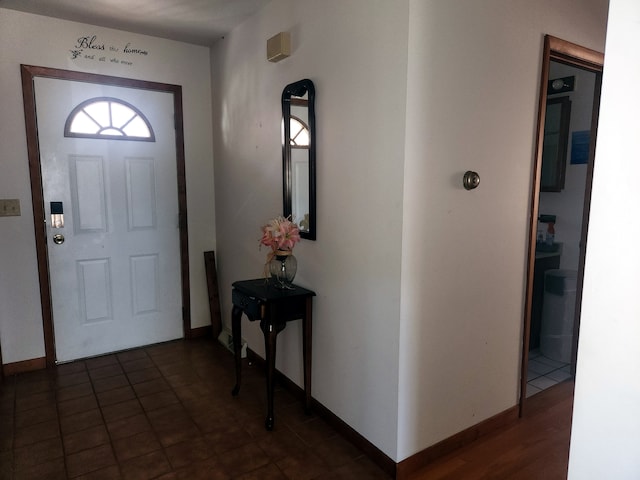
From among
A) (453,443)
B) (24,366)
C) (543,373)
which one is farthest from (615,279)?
(24,366)

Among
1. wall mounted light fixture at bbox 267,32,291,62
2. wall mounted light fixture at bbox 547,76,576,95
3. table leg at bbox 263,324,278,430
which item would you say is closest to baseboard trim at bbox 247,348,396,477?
table leg at bbox 263,324,278,430

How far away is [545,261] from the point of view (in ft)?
10.6

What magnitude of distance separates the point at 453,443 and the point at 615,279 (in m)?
1.68

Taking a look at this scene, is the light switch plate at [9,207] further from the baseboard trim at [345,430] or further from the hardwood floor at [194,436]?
the baseboard trim at [345,430]

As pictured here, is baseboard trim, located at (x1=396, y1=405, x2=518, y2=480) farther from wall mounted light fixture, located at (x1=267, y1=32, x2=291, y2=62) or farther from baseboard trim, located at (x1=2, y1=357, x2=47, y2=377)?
baseboard trim, located at (x1=2, y1=357, x2=47, y2=377)

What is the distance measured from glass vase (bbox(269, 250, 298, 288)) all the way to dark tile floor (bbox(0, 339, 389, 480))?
0.77m

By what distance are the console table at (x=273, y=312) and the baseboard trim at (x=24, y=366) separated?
5.61 ft

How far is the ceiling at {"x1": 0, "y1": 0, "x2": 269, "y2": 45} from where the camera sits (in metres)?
2.59

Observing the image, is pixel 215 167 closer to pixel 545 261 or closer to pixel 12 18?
pixel 12 18

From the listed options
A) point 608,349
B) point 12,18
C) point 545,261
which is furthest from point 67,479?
point 545,261

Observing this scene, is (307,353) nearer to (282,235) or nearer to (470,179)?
(282,235)

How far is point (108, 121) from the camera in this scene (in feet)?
10.2

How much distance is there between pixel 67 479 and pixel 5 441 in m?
0.56

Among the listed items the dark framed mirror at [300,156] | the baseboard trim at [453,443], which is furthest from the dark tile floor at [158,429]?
the dark framed mirror at [300,156]
